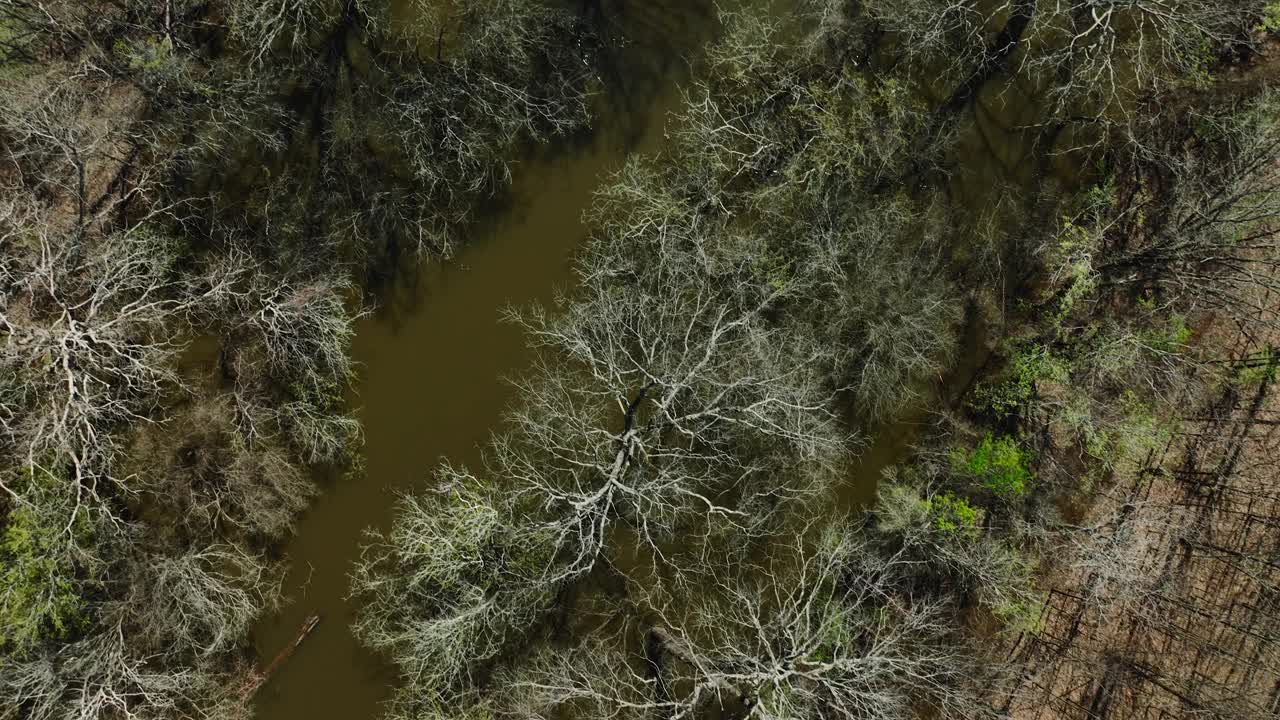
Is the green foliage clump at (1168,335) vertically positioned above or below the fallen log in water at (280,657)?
below

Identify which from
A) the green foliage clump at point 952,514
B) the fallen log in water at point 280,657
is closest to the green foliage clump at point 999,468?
the green foliage clump at point 952,514

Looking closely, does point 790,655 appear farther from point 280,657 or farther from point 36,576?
point 36,576

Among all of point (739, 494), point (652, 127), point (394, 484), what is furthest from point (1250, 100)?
point (394, 484)

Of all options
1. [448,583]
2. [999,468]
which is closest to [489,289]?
[448,583]

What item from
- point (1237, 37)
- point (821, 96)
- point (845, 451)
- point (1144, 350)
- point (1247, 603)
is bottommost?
point (1247, 603)

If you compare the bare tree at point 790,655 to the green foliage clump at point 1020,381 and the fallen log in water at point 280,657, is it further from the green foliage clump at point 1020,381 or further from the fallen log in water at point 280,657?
the fallen log in water at point 280,657

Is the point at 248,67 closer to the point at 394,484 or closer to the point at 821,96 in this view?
the point at 394,484
